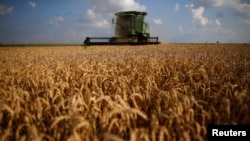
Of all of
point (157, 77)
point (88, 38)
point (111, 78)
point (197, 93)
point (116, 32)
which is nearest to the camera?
point (197, 93)

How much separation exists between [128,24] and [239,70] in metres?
26.4

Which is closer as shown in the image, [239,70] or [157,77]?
[157,77]

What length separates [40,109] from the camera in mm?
3670

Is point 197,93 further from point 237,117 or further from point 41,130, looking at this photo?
point 41,130

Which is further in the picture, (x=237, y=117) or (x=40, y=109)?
(x=40, y=109)

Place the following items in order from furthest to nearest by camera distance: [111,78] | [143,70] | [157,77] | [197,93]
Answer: [143,70]
[157,77]
[111,78]
[197,93]

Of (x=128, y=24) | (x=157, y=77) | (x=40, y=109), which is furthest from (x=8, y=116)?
(x=128, y=24)

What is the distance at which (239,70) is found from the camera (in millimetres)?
7391

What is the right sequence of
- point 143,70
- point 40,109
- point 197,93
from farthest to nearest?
point 143,70, point 197,93, point 40,109

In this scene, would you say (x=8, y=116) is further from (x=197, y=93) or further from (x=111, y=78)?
(x=197, y=93)

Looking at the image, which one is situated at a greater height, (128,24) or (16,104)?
(128,24)

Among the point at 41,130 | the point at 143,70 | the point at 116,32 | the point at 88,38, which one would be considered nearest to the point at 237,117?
the point at 41,130

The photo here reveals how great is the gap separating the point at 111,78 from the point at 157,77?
1.16m

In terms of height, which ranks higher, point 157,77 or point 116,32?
point 116,32
